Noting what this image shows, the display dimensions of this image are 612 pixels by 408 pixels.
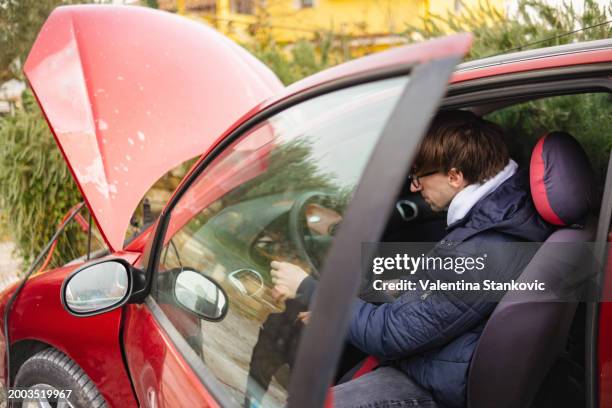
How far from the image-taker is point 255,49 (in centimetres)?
734

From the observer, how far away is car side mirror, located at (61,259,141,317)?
163 cm

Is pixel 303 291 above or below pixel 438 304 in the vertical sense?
above

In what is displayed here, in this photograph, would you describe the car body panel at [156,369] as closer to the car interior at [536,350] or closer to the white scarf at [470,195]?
the car interior at [536,350]

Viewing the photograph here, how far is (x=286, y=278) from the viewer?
1.35m

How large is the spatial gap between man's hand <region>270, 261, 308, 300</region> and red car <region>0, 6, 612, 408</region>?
0.02 meters

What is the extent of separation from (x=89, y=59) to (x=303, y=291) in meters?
1.76

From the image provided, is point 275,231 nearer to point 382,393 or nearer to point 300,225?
point 300,225

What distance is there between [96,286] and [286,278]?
663 millimetres

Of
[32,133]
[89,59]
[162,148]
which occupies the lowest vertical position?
[32,133]

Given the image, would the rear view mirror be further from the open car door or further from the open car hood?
the open car hood

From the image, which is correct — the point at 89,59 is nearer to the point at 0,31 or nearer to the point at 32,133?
the point at 32,133

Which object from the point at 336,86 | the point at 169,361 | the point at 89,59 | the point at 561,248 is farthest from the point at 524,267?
the point at 89,59

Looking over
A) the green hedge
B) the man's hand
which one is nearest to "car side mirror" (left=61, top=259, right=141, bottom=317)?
the man's hand

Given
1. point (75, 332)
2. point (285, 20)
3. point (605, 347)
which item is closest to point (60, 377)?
point (75, 332)
